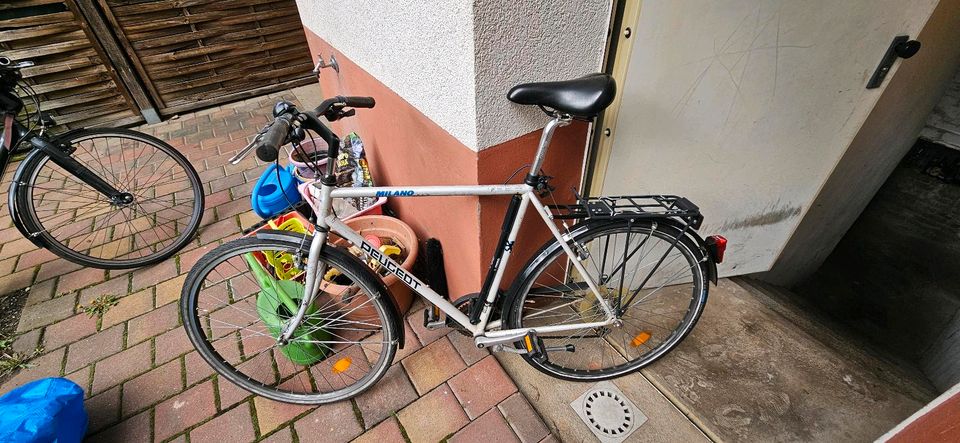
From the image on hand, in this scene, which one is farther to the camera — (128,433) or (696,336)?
(696,336)

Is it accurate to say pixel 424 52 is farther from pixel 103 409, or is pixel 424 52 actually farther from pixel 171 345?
pixel 103 409

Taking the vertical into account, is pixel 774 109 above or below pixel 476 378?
above

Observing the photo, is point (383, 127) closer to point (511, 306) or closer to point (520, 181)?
point (520, 181)

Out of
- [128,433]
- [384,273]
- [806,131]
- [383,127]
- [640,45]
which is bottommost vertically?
[128,433]

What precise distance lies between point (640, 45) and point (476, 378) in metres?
1.71

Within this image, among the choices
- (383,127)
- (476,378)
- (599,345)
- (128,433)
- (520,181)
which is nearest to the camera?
(520,181)

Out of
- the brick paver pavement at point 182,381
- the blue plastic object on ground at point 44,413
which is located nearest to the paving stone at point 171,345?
the brick paver pavement at point 182,381

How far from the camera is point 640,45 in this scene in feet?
5.02

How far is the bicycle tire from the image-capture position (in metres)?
1.54

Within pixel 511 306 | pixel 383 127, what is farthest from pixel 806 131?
pixel 383 127

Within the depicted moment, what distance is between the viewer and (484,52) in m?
1.31

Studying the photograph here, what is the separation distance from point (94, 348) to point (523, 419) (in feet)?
8.08

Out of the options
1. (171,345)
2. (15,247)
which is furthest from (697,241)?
(15,247)

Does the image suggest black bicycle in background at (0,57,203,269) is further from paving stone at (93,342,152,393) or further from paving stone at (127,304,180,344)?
paving stone at (93,342,152,393)
